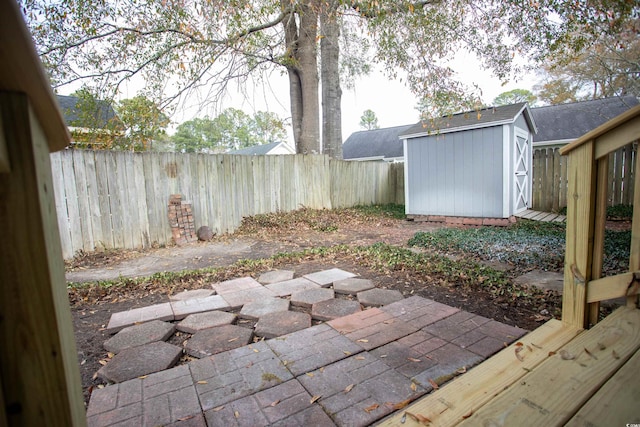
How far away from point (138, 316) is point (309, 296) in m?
1.43

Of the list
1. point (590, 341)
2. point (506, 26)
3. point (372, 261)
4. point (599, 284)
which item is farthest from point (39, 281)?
point (506, 26)

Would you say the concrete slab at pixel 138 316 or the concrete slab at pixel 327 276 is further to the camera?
the concrete slab at pixel 327 276

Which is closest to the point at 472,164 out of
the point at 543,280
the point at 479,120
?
the point at 479,120

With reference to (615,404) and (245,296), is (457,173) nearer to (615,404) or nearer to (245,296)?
(245,296)

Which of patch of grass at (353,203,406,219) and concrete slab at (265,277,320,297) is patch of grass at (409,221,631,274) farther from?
patch of grass at (353,203,406,219)

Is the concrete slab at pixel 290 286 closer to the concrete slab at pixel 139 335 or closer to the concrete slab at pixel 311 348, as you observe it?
the concrete slab at pixel 311 348

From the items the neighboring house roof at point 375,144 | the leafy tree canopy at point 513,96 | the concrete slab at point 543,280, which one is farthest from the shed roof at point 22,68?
the leafy tree canopy at point 513,96

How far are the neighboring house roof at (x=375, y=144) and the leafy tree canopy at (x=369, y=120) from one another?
2434cm

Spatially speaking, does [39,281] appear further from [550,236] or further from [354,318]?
[550,236]

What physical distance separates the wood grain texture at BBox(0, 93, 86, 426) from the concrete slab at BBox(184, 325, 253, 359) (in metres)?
1.55

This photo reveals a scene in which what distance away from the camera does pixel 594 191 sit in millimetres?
1497

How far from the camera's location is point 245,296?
→ 117 inches

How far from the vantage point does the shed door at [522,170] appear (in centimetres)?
704

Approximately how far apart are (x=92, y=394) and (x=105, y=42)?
6.95 meters
